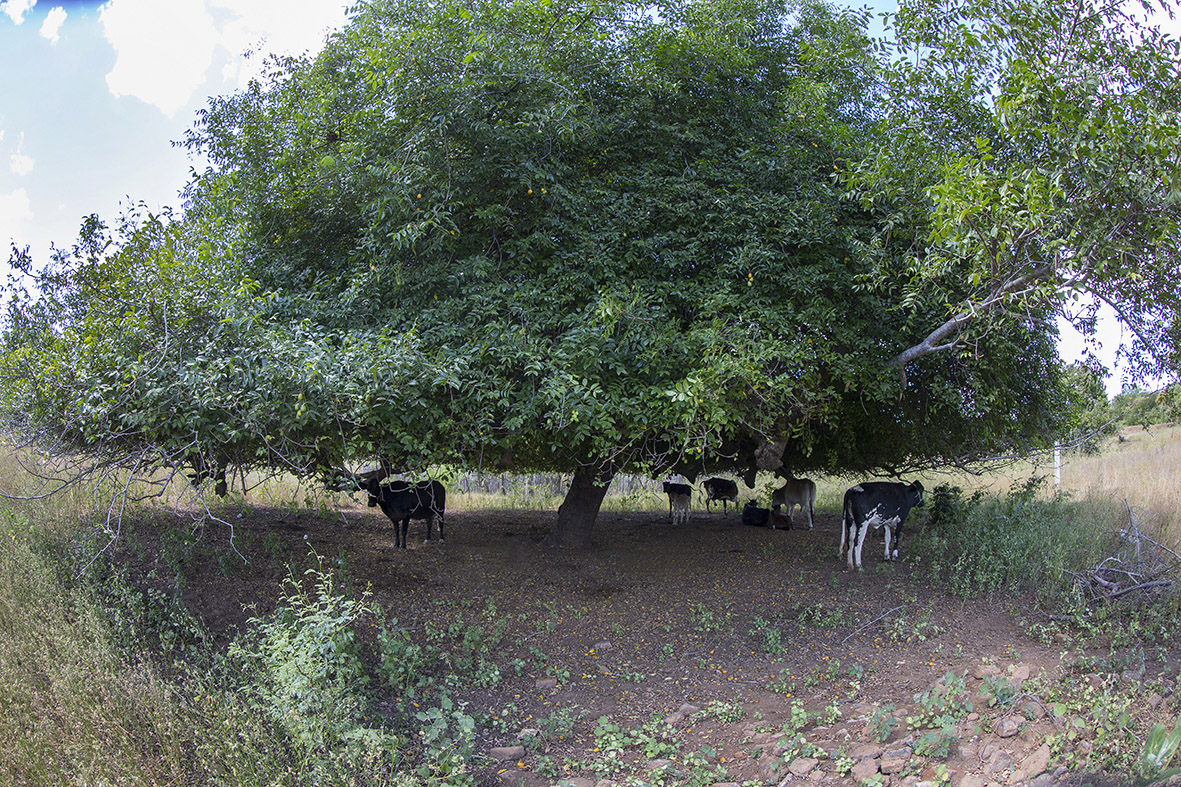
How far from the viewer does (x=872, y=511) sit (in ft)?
32.5

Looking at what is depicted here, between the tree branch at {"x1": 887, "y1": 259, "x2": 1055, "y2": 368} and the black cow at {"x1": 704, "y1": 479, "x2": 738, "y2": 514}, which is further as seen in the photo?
the black cow at {"x1": 704, "y1": 479, "x2": 738, "y2": 514}

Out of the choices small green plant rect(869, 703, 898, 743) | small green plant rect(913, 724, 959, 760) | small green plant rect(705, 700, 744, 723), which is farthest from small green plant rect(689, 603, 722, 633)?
small green plant rect(913, 724, 959, 760)

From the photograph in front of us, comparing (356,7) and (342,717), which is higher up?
(356,7)

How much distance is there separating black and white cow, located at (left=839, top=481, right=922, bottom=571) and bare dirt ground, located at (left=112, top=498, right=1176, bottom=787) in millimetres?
372

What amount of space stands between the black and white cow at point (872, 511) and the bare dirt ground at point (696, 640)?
1.22ft

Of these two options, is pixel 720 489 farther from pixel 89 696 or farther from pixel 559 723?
pixel 89 696

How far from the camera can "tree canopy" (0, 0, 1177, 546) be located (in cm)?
662

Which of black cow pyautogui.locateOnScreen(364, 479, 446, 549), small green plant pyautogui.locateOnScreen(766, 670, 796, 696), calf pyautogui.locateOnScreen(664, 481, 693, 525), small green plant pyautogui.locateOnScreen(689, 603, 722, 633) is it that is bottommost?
small green plant pyautogui.locateOnScreen(766, 670, 796, 696)

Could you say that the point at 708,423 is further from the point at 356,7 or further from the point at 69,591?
the point at 356,7

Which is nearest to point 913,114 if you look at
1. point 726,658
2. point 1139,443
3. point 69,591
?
point 726,658

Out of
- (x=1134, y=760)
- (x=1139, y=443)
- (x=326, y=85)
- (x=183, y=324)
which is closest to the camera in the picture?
(x=1134, y=760)

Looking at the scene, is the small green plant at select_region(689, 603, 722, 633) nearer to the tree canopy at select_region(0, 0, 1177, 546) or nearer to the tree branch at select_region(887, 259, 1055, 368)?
the tree canopy at select_region(0, 0, 1177, 546)

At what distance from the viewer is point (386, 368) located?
6.53 m

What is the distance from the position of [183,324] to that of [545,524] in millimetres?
8514
